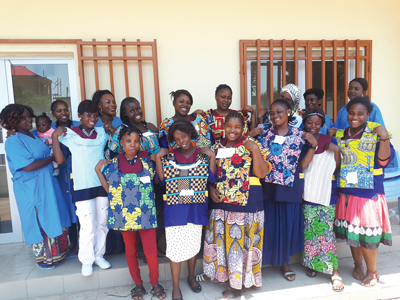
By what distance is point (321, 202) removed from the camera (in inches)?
92.1

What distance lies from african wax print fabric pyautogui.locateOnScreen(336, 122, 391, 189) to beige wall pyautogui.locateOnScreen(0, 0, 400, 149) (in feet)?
5.18

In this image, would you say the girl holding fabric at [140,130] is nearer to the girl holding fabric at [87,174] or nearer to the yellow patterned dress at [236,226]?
the girl holding fabric at [87,174]

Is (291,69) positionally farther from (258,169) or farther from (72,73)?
(72,73)

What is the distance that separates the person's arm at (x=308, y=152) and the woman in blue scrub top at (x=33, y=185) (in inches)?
93.7

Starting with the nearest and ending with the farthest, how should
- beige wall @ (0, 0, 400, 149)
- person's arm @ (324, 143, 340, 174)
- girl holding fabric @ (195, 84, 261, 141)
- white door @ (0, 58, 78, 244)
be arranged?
1. person's arm @ (324, 143, 340, 174)
2. girl holding fabric @ (195, 84, 261, 141)
3. beige wall @ (0, 0, 400, 149)
4. white door @ (0, 58, 78, 244)

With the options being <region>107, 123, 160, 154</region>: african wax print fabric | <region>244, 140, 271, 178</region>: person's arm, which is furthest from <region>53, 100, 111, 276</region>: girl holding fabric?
<region>244, 140, 271, 178</region>: person's arm

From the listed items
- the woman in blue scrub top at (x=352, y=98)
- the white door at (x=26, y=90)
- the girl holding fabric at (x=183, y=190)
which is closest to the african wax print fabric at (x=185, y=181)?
the girl holding fabric at (x=183, y=190)

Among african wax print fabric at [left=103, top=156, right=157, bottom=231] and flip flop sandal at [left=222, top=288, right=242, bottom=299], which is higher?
african wax print fabric at [left=103, top=156, right=157, bottom=231]

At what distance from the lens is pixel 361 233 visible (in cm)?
234

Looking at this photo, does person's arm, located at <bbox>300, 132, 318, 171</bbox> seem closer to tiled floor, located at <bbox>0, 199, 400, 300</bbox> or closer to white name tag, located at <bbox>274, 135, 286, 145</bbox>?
white name tag, located at <bbox>274, 135, 286, 145</bbox>

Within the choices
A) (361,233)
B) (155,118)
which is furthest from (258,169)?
(155,118)

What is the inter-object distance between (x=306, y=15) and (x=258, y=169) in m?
2.63

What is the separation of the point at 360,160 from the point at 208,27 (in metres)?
2.37

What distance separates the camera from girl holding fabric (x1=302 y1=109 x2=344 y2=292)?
2332 mm
